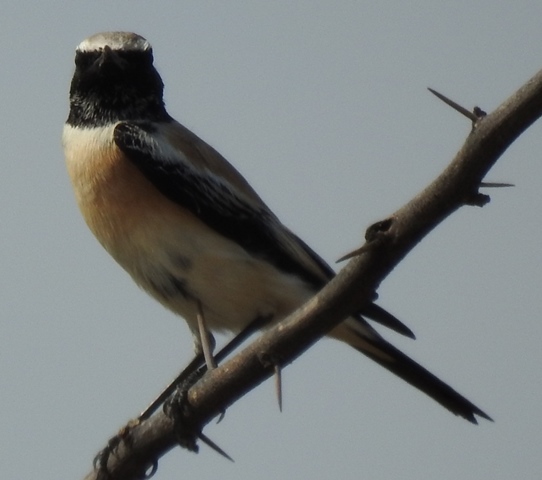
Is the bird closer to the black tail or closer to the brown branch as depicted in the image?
the black tail

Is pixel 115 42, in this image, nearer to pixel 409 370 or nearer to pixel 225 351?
pixel 225 351

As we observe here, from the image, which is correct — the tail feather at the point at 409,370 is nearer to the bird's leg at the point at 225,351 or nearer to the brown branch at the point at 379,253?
the bird's leg at the point at 225,351

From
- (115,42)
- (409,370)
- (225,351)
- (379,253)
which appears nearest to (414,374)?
(409,370)

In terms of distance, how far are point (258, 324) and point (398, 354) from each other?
95 centimetres

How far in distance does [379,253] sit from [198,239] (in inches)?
129

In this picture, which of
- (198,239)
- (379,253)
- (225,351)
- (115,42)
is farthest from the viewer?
(115,42)

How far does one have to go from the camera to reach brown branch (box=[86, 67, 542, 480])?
3488 mm

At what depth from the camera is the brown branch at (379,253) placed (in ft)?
11.4

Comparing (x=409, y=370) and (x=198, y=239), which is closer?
(x=198, y=239)

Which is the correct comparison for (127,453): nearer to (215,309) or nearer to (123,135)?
(215,309)

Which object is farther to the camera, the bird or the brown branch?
the bird

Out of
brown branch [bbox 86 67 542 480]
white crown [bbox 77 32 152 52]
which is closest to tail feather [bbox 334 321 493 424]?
brown branch [bbox 86 67 542 480]

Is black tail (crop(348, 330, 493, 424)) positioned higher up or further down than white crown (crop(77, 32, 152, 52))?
further down

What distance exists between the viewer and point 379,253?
3.80m
